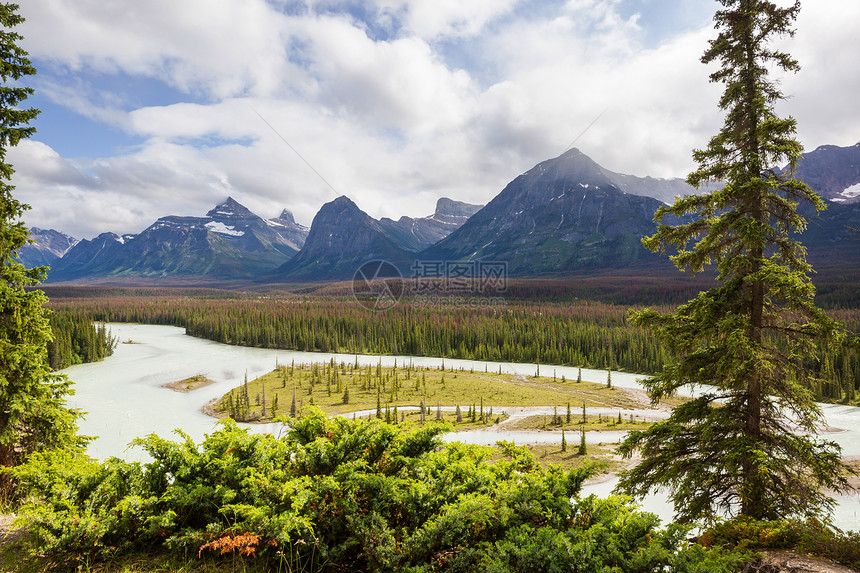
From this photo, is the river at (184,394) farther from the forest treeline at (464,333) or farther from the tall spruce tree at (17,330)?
the forest treeline at (464,333)

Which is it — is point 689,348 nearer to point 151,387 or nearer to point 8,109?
point 8,109

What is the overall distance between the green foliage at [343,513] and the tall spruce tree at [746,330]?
6093 mm

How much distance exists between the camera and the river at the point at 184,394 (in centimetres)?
4552

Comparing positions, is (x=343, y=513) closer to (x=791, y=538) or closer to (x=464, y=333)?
(x=791, y=538)

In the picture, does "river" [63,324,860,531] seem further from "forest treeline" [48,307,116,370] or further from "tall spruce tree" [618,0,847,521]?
"tall spruce tree" [618,0,847,521]

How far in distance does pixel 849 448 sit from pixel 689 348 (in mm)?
57961

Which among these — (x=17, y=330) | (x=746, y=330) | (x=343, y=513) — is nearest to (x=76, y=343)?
(x=17, y=330)

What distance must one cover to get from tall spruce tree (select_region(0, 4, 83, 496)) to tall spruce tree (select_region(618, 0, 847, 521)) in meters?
18.9

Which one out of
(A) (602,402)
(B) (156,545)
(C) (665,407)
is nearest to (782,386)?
(B) (156,545)

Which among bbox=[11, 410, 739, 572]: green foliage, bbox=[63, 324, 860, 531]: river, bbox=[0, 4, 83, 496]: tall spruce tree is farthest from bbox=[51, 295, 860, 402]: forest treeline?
bbox=[0, 4, 83, 496]: tall spruce tree

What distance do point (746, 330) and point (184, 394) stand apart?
8159 cm

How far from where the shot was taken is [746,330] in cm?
1197

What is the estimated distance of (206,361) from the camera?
343 ft

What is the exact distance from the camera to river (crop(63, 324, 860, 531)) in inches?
1792
